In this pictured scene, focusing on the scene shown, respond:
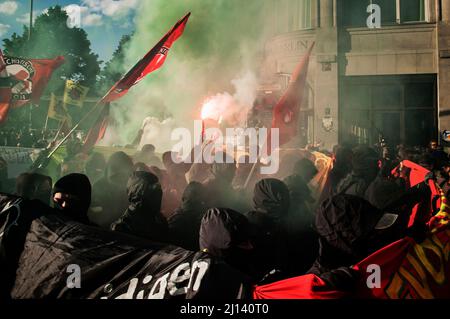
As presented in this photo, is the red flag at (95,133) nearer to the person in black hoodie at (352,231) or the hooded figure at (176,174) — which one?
Result: the hooded figure at (176,174)

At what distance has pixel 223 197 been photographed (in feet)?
13.9

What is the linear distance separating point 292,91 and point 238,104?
12033 millimetres

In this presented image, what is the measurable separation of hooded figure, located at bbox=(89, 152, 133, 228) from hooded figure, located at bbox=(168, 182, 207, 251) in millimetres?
849

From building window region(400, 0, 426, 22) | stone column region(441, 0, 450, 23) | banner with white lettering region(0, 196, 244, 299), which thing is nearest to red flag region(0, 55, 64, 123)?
banner with white lettering region(0, 196, 244, 299)

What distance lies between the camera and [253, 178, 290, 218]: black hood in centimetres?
286

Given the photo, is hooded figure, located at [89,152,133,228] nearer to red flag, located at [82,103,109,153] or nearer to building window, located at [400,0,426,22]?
red flag, located at [82,103,109,153]

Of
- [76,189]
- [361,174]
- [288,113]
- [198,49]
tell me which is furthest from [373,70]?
[76,189]

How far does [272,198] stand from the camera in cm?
287

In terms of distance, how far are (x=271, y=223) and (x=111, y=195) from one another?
193 cm

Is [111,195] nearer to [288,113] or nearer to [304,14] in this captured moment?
[288,113]

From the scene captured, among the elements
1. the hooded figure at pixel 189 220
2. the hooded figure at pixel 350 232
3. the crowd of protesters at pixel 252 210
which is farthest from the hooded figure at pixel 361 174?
the hooded figure at pixel 350 232

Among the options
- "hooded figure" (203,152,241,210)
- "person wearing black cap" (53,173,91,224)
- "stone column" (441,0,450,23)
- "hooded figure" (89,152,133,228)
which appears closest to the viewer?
"person wearing black cap" (53,173,91,224)
